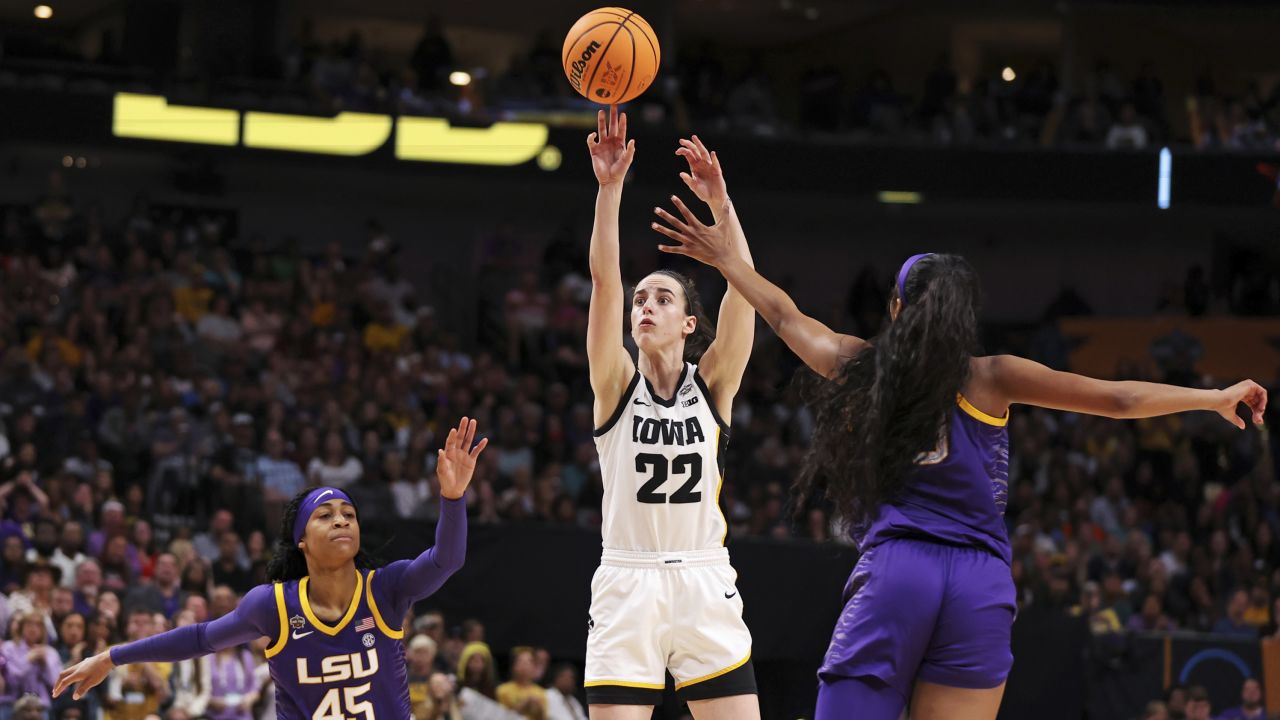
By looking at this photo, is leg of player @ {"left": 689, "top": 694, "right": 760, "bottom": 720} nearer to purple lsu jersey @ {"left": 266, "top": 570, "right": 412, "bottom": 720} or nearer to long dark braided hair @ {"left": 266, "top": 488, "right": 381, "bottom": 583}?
purple lsu jersey @ {"left": 266, "top": 570, "right": 412, "bottom": 720}

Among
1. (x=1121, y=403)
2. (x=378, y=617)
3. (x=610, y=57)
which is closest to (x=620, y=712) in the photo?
(x=378, y=617)

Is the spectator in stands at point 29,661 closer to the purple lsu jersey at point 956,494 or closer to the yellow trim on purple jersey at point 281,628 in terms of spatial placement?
the yellow trim on purple jersey at point 281,628

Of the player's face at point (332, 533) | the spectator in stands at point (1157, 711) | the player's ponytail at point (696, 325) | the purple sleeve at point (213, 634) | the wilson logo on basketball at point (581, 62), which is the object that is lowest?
the spectator in stands at point (1157, 711)

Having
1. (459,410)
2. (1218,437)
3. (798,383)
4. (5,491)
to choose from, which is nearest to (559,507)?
A: (459,410)

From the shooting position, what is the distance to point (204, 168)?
2266cm

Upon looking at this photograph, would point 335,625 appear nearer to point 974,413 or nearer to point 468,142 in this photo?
point 974,413

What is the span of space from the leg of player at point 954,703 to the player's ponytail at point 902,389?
20.4 inches

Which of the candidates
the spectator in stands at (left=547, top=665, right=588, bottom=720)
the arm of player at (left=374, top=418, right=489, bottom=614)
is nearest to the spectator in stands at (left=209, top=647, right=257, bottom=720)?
the spectator in stands at (left=547, top=665, right=588, bottom=720)

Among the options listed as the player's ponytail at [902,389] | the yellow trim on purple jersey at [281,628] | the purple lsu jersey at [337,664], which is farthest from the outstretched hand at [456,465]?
the player's ponytail at [902,389]

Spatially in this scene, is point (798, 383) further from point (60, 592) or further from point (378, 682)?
point (60, 592)

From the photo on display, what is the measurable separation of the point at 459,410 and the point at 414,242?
7347 millimetres

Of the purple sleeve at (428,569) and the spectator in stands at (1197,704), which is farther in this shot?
the spectator in stands at (1197,704)

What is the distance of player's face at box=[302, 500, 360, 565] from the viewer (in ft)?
20.7

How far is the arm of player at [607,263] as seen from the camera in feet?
20.3
